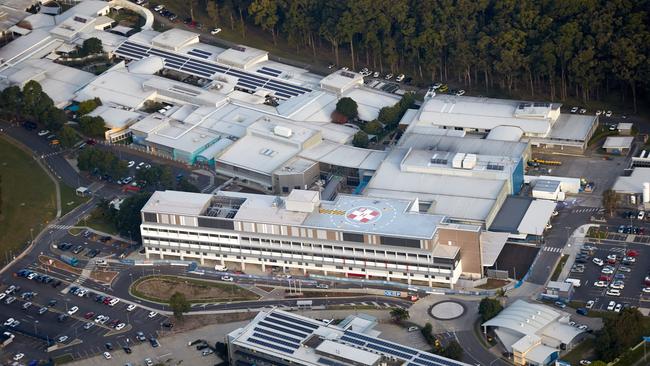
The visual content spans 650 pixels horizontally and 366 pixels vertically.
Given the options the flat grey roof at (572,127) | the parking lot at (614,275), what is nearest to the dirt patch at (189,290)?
the parking lot at (614,275)

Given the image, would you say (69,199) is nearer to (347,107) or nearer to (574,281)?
(347,107)

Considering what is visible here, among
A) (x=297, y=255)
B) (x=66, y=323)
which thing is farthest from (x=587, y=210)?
(x=66, y=323)

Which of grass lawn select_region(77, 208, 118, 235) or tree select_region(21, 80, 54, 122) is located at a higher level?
tree select_region(21, 80, 54, 122)

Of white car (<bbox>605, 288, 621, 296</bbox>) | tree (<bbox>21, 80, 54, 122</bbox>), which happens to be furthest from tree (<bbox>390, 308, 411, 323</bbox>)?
tree (<bbox>21, 80, 54, 122</bbox>)

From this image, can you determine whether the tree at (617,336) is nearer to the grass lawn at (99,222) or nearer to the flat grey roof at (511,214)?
the flat grey roof at (511,214)

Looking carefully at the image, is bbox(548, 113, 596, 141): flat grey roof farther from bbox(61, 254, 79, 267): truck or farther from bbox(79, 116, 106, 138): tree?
bbox(61, 254, 79, 267): truck

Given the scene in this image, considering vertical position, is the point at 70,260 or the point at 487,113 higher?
the point at 487,113
